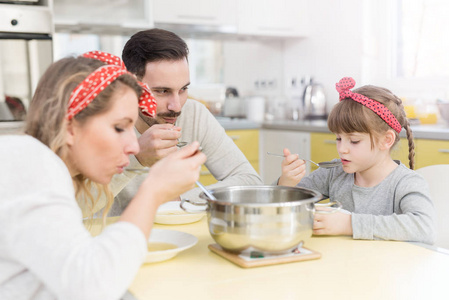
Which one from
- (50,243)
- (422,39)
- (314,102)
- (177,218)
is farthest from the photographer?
(314,102)

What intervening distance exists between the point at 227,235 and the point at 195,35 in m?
3.44

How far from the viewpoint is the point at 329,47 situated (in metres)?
4.09

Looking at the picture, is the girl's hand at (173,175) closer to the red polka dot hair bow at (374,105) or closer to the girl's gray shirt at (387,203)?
the girl's gray shirt at (387,203)

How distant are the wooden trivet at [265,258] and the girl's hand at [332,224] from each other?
13 cm

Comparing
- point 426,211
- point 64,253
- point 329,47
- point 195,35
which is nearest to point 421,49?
point 329,47

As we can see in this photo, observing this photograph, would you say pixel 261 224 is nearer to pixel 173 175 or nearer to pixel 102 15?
pixel 173 175

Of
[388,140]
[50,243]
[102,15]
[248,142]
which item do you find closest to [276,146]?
[248,142]

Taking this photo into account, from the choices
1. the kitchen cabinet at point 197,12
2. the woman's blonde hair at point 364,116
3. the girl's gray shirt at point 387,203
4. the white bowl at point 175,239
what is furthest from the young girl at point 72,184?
the kitchen cabinet at point 197,12

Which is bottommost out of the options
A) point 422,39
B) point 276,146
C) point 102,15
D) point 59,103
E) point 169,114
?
point 276,146

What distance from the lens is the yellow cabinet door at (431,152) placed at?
276 cm

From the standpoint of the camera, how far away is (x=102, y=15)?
353cm

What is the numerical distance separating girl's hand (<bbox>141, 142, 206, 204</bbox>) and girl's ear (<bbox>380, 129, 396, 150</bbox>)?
856 mm

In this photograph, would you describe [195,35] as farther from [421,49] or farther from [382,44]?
[421,49]

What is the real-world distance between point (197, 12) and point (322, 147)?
142 cm
